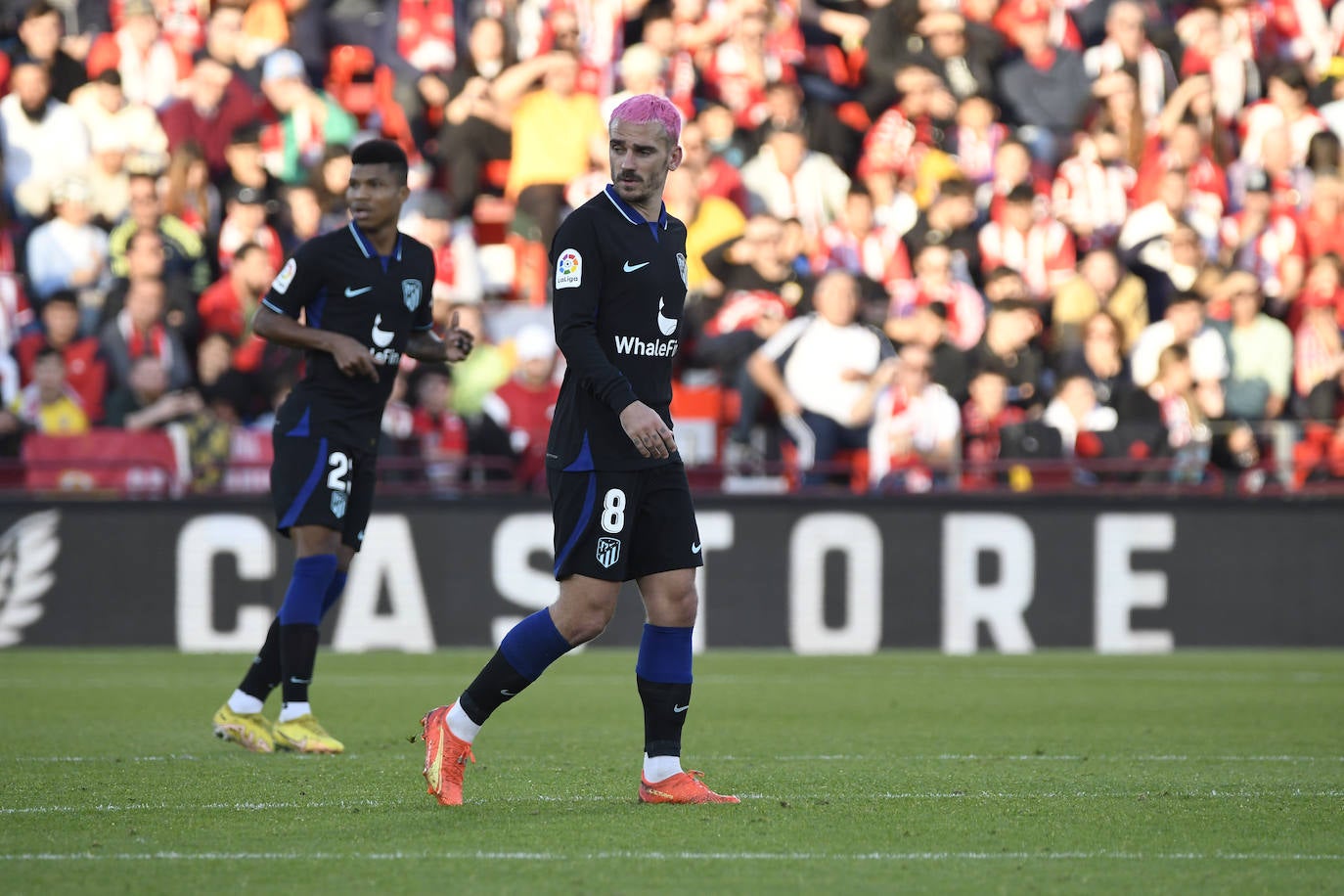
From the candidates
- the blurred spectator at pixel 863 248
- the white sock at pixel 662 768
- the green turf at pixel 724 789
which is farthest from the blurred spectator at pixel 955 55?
the white sock at pixel 662 768

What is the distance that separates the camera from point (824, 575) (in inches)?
590

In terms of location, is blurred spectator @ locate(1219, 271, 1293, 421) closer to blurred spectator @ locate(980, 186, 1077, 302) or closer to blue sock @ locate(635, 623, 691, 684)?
blurred spectator @ locate(980, 186, 1077, 302)

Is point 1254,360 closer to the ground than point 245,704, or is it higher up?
higher up

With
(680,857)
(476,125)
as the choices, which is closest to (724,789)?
(680,857)

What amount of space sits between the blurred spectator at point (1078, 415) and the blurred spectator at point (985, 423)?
0.26 metres

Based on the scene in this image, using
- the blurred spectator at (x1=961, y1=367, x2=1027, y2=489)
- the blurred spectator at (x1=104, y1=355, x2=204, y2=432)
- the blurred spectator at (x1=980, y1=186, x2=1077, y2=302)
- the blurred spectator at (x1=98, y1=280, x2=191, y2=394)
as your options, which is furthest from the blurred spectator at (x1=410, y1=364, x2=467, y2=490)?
the blurred spectator at (x1=980, y1=186, x2=1077, y2=302)

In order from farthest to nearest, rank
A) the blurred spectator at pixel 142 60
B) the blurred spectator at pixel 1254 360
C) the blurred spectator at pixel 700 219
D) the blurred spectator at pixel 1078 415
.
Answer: the blurred spectator at pixel 142 60, the blurred spectator at pixel 700 219, the blurred spectator at pixel 1254 360, the blurred spectator at pixel 1078 415

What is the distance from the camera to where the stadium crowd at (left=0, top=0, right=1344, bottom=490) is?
1561cm

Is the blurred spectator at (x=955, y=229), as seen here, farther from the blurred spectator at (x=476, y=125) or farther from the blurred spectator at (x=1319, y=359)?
the blurred spectator at (x=476, y=125)

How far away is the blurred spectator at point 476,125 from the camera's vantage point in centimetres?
1819

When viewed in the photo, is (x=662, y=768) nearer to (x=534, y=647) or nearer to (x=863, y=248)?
(x=534, y=647)

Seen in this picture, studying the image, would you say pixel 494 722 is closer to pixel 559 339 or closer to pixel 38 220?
pixel 559 339

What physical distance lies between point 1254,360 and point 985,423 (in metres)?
2.76

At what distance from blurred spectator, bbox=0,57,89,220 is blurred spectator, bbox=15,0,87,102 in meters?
0.38
